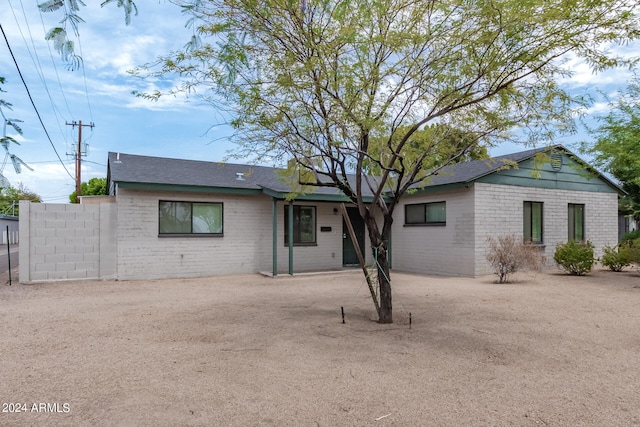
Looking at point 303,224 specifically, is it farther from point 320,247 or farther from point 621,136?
point 621,136

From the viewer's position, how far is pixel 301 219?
46.2ft

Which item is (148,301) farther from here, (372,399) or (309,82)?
(372,399)

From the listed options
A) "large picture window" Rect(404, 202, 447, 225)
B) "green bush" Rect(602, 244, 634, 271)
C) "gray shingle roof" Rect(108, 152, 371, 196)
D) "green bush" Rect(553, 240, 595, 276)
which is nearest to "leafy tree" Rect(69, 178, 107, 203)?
"gray shingle roof" Rect(108, 152, 371, 196)

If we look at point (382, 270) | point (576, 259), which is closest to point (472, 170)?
point (576, 259)

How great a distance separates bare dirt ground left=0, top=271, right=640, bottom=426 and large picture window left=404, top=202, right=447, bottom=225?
511cm

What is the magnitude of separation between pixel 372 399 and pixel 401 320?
2.98m

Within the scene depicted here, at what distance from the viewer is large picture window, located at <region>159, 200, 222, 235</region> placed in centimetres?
1177

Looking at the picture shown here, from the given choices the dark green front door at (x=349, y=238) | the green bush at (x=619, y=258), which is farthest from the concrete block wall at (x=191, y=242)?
the green bush at (x=619, y=258)

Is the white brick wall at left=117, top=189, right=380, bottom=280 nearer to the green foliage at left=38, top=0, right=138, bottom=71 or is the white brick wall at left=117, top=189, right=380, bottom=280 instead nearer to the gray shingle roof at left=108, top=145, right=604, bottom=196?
the gray shingle roof at left=108, top=145, right=604, bottom=196

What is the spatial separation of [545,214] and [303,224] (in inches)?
318

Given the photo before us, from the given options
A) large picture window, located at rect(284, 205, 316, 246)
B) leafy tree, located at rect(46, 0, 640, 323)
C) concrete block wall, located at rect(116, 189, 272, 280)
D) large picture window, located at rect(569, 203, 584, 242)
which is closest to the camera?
leafy tree, located at rect(46, 0, 640, 323)

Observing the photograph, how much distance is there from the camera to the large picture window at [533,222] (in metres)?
13.0

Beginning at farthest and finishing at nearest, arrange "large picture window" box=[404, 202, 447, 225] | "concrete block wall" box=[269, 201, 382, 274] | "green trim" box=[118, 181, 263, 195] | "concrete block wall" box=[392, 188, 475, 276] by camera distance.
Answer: "concrete block wall" box=[269, 201, 382, 274], "large picture window" box=[404, 202, 447, 225], "concrete block wall" box=[392, 188, 475, 276], "green trim" box=[118, 181, 263, 195]

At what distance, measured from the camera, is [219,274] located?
40.8 feet
